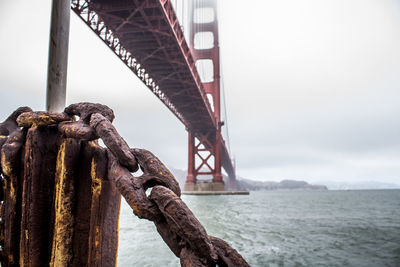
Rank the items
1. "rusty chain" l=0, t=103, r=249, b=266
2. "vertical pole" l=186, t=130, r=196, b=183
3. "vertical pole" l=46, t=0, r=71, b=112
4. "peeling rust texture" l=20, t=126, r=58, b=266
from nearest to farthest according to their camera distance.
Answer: "rusty chain" l=0, t=103, r=249, b=266, "peeling rust texture" l=20, t=126, r=58, b=266, "vertical pole" l=46, t=0, r=71, b=112, "vertical pole" l=186, t=130, r=196, b=183

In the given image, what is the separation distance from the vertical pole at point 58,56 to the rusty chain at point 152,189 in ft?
1.75

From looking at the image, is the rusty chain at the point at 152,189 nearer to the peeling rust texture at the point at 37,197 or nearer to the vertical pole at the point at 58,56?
the peeling rust texture at the point at 37,197

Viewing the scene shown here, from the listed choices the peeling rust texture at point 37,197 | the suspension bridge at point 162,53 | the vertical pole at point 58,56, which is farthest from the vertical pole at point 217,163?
the peeling rust texture at point 37,197

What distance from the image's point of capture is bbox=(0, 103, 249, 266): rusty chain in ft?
2.10

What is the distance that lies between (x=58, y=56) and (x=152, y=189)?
4.14 feet

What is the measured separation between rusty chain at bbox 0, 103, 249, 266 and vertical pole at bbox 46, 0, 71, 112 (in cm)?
53

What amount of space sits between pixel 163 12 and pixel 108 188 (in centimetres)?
955

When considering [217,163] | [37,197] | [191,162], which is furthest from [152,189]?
[191,162]

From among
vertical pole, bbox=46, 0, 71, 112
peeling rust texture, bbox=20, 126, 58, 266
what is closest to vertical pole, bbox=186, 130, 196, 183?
vertical pole, bbox=46, 0, 71, 112

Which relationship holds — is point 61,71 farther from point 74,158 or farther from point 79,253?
point 79,253

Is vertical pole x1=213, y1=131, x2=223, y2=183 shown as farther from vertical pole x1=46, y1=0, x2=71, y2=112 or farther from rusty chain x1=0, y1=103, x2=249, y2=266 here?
rusty chain x1=0, y1=103, x2=249, y2=266

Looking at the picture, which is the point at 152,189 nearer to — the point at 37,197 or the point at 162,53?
the point at 37,197

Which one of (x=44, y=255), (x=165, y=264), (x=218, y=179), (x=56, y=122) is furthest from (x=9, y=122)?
(x=218, y=179)

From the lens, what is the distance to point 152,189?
731mm
